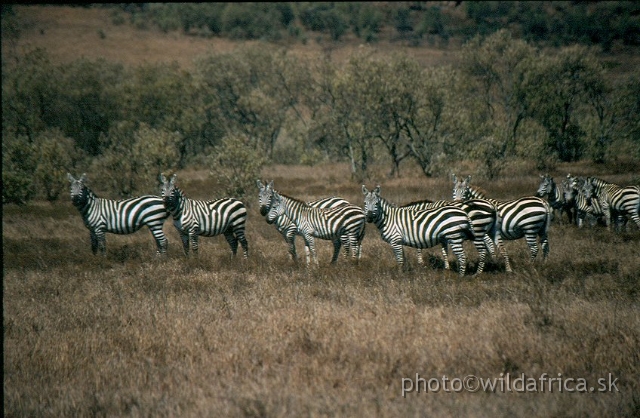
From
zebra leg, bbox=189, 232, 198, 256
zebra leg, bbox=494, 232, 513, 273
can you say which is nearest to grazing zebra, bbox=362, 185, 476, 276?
zebra leg, bbox=494, 232, 513, 273

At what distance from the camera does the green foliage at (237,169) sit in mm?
28719

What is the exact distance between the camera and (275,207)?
1575 cm

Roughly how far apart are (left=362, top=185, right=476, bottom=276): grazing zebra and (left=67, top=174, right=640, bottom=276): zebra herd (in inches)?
0.9

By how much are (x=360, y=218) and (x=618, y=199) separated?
9194mm

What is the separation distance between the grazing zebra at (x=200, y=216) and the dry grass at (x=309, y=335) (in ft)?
4.78

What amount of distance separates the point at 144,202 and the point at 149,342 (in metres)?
8.68

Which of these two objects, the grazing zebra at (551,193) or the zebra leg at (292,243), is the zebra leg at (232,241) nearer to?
the zebra leg at (292,243)

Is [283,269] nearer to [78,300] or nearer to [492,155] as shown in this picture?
[78,300]

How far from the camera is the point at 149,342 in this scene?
906 cm

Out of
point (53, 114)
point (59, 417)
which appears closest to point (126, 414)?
point (59, 417)

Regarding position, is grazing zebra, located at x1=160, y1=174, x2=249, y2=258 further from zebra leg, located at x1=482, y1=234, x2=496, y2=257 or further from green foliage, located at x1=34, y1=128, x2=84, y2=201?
green foliage, located at x1=34, y1=128, x2=84, y2=201

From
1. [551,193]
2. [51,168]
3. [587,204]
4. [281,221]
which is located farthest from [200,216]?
[51,168]

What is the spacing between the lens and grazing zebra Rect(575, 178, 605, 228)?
19.9 metres

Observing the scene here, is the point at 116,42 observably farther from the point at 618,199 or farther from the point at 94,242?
the point at 618,199
